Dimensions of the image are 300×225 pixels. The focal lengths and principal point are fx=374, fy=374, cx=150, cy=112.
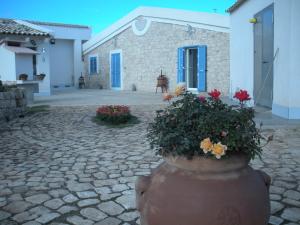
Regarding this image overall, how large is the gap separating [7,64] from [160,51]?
7.61 metres

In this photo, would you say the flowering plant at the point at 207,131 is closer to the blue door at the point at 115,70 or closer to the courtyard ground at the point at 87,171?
the courtyard ground at the point at 87,171

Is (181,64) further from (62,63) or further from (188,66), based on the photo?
(62,63)

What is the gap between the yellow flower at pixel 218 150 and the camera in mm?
2244

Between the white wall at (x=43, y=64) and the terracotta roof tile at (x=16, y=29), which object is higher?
the terracotta roof tile at (x=16, y=29)

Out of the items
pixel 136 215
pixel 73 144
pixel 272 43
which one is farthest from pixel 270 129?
pixel 136 215

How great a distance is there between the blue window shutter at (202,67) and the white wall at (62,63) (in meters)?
11.4

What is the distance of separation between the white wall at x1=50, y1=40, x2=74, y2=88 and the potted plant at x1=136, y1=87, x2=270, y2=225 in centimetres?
2233

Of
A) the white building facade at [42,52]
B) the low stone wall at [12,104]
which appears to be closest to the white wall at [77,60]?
the white building facade at [42,52]

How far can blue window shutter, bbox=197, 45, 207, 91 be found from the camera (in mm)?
15789

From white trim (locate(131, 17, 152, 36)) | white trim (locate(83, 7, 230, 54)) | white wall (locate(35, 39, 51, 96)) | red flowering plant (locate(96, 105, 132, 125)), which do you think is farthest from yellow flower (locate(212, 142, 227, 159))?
white trim (locate(131, 17, 152, 36))

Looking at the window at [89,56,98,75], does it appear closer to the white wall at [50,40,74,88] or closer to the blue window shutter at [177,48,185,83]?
the white wall at [50,40,74,88]

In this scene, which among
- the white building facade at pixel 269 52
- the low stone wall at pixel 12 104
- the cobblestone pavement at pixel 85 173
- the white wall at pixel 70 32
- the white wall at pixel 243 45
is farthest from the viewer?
the white wall at pixel 70 32

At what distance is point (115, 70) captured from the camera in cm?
2141

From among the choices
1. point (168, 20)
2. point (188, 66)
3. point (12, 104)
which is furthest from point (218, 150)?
point (168, 20)
